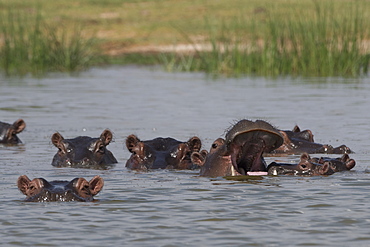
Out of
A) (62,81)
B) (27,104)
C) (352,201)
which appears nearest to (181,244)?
(352,201)

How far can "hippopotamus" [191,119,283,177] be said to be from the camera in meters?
6.63

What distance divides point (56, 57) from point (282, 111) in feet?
29.3

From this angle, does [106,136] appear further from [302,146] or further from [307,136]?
[307,136]

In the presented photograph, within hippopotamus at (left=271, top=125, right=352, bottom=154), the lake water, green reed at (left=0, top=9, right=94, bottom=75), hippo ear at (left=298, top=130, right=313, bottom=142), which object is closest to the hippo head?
the lake water

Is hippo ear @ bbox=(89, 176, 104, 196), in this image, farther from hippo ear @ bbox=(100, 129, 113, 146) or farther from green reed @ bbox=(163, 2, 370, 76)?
green reed @ bbox=(163, 2, 370, 76)

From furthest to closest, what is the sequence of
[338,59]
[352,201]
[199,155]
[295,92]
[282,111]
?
[338,59] < [295,92] < [282,111] < [199,155] < [352,201]

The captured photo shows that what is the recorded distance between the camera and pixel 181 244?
17.5ft

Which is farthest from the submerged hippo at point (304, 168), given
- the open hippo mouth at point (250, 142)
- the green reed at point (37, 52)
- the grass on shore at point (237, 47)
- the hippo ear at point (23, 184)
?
the green reed at point (37, 52)

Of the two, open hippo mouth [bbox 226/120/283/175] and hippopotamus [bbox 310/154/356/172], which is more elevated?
open hippo mouth [bbox 226/120/283/175]

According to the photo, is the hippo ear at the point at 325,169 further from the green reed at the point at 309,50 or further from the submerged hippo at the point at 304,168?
the green reed at the point at 309,50

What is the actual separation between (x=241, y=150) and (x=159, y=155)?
1.66 m

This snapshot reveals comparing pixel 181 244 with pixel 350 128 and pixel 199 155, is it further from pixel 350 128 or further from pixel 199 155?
pixel 350 128

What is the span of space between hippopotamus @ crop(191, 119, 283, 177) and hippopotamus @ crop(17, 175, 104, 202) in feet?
3.55

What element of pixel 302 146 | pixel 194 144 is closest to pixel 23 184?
pixel 194 144
